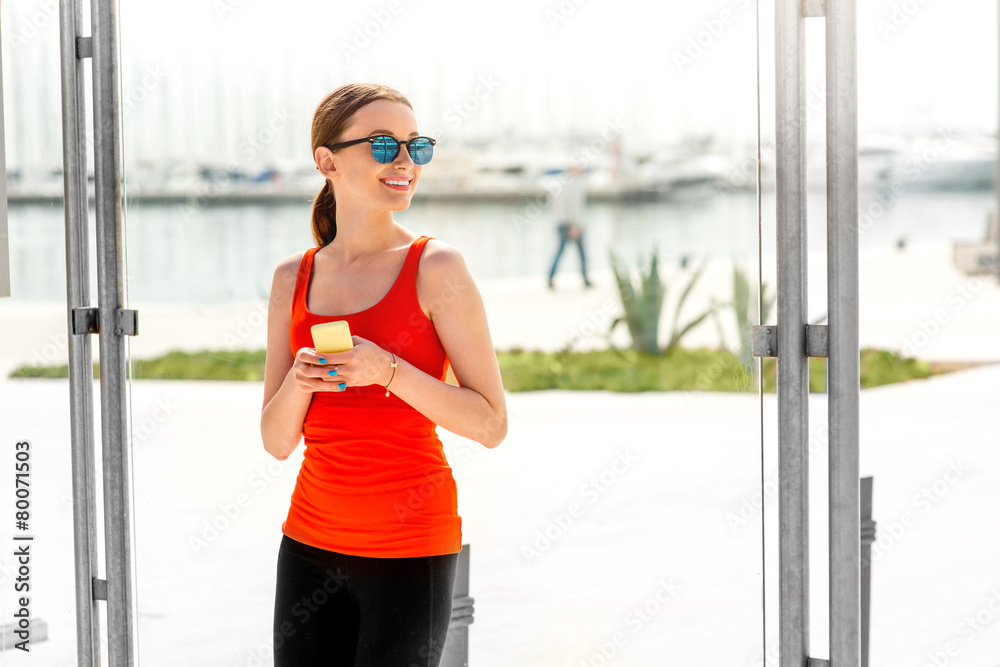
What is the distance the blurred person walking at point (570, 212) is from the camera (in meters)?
11.7

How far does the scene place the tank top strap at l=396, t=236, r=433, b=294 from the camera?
5.28ft

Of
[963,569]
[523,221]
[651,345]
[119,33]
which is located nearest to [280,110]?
[119,33]

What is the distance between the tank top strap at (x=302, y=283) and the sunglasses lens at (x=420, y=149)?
254 millimetres

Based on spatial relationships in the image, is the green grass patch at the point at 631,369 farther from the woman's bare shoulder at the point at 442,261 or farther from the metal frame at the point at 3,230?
the woman's bare shoulder at the point at 442,261

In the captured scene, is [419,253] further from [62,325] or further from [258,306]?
[258,306]

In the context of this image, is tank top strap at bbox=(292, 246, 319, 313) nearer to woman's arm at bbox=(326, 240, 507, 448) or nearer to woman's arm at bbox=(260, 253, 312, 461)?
woman's arm at bbox=(260, 253, 312, 461)

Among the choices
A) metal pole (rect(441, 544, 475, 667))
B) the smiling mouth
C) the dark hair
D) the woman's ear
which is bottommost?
metal pole (rect(441, 544, 475, 667))

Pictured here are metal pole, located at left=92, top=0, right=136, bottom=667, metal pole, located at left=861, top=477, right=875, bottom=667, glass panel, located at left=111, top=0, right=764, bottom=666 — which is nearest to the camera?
metal pole, located at left=861, top=477, right=875, bottom=667

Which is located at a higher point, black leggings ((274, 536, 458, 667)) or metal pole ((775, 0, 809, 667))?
metal pole ((775, 0, 809, 667))

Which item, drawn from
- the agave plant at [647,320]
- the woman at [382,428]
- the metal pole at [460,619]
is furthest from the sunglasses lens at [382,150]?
the agave plant at [647,320]

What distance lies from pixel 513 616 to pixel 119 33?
2125 millimetres

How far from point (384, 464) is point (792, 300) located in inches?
30.4

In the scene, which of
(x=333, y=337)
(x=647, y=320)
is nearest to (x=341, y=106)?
(x=333, y=337)

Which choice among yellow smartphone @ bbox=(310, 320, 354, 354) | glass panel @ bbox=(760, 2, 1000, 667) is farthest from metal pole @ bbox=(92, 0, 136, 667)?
glass panel @ bbox=(760, 2, 1000, 667)
